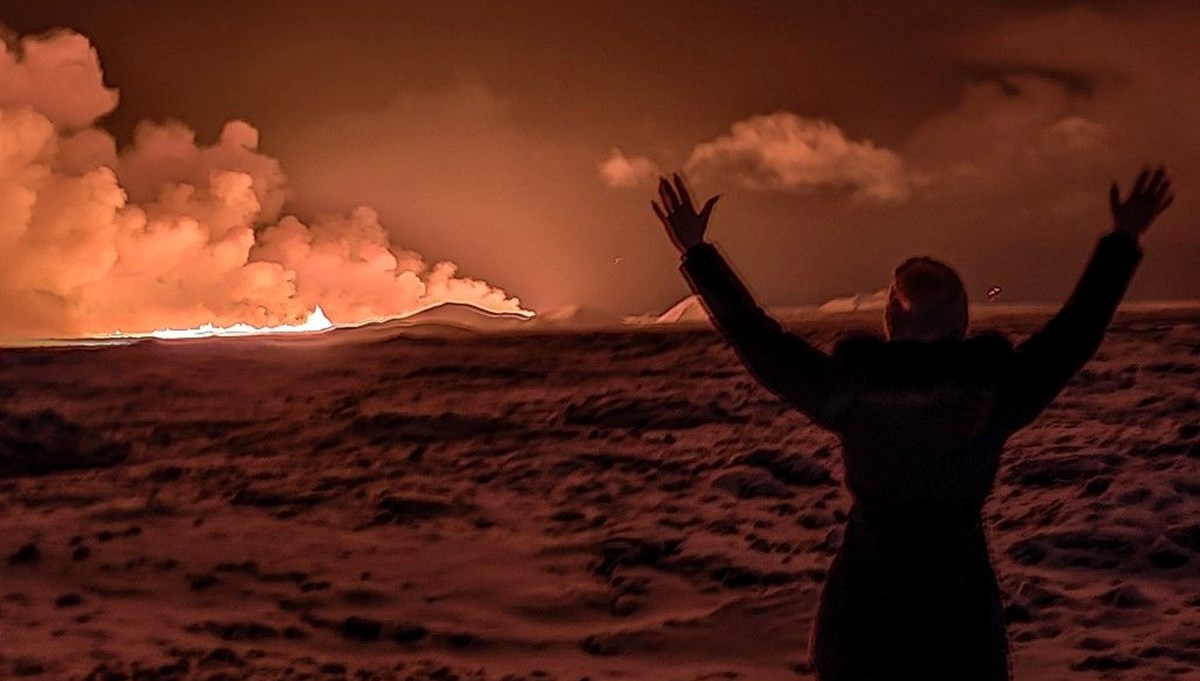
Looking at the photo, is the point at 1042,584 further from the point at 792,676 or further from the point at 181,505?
the point at 181,505

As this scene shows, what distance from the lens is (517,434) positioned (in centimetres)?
1037

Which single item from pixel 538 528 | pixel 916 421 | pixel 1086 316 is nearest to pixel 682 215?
pixel 916 421

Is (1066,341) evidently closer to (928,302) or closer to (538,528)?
(928,302)

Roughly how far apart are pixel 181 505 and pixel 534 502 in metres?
2.64

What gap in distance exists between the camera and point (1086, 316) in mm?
2180

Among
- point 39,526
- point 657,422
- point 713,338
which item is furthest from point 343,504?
point 713,338

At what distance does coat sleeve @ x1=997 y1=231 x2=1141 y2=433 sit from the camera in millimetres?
2133

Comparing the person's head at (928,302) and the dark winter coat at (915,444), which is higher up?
the person's head at (928,302)

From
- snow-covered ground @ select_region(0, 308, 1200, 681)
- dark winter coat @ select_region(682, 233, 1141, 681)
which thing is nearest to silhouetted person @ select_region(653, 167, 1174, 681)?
dark winter coat @ select_region(682, 233, 1141, 681)

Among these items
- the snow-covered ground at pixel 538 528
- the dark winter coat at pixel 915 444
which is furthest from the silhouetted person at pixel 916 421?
the snow-covered ground at pixel 538 528

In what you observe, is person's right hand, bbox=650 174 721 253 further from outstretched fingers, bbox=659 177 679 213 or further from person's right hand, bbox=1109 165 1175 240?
person's right hand, bbox=1109 165 1175 240

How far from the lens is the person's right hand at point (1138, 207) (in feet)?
7.43

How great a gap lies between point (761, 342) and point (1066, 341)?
575 mm

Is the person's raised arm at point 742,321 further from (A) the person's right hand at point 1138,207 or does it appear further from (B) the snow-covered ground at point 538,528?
(B) the snow-covered ground at point 538,528
